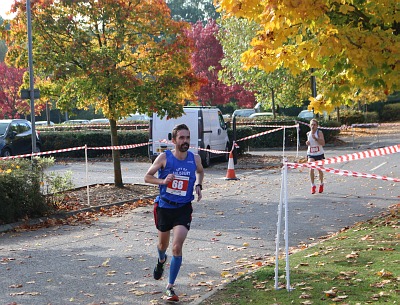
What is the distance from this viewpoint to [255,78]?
41.2m

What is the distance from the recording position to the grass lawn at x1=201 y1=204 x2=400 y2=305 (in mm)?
7637

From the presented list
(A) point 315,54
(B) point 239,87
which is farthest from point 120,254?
(B) point 239,87

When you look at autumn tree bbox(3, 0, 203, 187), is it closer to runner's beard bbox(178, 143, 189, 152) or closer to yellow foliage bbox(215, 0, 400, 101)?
yellow foliage bbox(215, 0, 400, 101)

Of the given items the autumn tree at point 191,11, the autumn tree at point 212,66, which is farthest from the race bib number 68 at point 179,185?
the autumn tree at point 191,11

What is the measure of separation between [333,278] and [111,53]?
1099 centimetres

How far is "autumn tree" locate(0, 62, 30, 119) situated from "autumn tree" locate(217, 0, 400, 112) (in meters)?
44.1

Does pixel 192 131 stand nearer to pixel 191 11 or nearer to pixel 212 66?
pixel 212 66

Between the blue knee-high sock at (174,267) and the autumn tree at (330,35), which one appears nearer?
the blue knee-high sock at (174,267)

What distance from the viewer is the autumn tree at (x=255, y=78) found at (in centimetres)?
4191

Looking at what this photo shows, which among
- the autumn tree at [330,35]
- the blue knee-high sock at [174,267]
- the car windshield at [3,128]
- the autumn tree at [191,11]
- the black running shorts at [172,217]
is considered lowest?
the blue knee-high sock at [174,267]

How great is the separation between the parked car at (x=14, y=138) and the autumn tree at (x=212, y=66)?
83.4 feet

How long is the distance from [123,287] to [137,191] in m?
10.3

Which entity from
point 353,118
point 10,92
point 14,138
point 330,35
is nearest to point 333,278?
point 330,35

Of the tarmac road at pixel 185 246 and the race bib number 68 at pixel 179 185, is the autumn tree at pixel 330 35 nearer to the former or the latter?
the race bib number 68 at pixel 179 185
